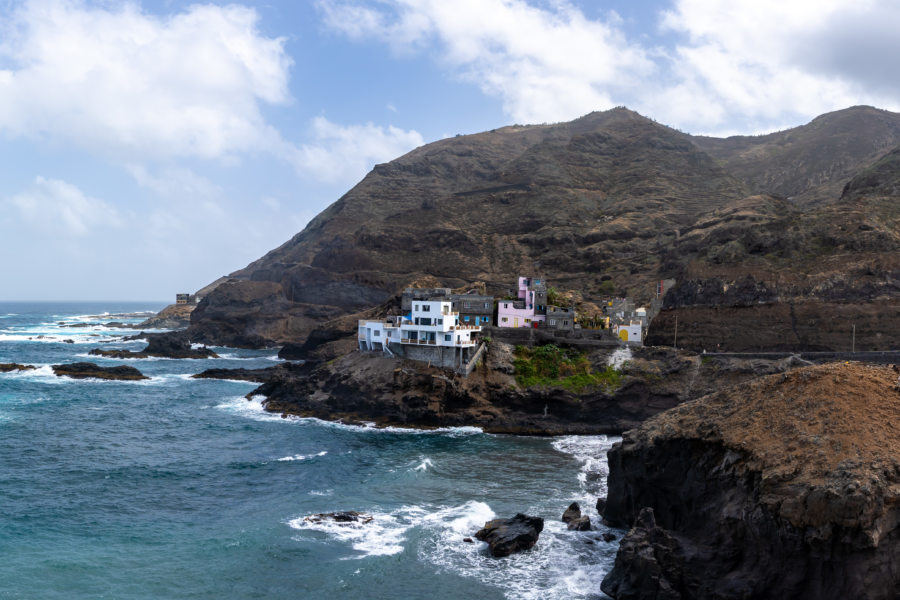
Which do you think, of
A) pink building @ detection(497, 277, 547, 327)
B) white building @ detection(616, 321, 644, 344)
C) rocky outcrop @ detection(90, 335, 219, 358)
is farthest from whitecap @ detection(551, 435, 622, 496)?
rocky outcrop @ detection(90, 335, 219, 358)

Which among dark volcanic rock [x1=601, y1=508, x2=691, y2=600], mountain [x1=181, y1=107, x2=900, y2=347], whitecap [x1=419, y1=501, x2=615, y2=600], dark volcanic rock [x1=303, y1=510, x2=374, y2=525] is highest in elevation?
mountain [x1=181, y1=107, x2=900, y2=347]

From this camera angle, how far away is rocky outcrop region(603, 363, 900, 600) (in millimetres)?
20719

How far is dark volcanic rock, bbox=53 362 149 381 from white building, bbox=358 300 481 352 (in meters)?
41.4

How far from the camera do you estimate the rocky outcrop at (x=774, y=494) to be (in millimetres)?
20719

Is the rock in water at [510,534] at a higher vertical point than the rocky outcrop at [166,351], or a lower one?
lower

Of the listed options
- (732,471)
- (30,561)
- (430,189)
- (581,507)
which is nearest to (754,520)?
(732,471)

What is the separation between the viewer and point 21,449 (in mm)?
50219

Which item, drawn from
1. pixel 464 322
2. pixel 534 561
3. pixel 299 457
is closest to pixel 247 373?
pixel 464 322

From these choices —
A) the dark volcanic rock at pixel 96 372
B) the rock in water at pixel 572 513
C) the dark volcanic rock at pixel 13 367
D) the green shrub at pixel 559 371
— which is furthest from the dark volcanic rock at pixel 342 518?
the dark volcanic rock at pixel 13 367

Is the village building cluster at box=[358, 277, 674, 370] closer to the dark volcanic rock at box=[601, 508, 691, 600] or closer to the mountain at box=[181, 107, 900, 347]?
the mountain at box=[181, 107, 900, 347]

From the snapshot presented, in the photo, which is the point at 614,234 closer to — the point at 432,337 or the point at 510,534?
the point at 432,337

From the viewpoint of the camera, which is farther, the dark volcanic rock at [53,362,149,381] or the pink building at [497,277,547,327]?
the dark volcanic rock at [53,362,149,381]

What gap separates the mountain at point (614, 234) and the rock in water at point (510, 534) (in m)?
45.7

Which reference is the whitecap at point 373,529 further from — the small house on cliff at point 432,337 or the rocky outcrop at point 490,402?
the small house on cliff at point 432,337
